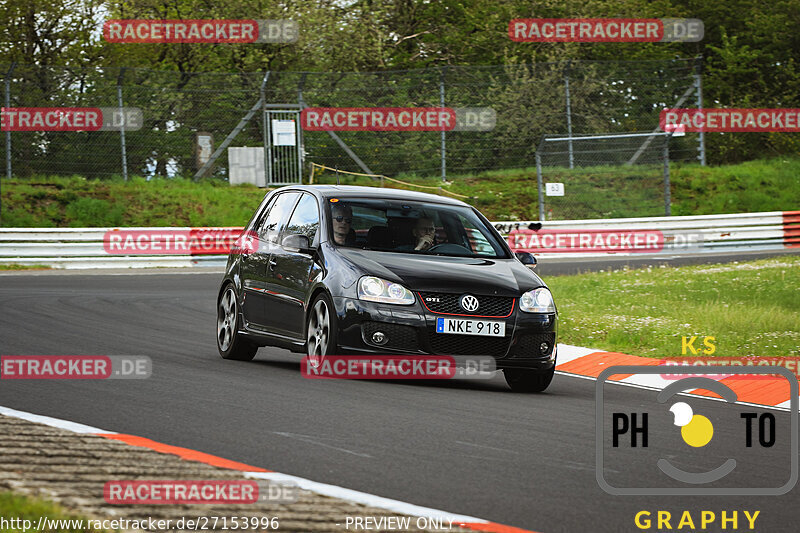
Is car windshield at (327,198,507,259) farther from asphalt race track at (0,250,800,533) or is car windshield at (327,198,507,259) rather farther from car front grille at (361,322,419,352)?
asphalt race track at (0,250,800,533)

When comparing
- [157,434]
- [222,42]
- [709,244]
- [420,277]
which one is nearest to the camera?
[157,434]

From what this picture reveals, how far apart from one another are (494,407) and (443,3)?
38.7 metres

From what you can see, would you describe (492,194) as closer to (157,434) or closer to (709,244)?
(709,244)

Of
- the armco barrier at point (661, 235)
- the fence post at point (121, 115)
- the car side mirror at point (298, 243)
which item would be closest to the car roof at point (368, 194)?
the car side mirror at point (298, 243)

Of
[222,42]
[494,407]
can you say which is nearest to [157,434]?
[494,407]

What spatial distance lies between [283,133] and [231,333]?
68.6ft

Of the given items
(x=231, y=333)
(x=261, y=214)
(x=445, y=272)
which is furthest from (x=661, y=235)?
(x=445, y=272)

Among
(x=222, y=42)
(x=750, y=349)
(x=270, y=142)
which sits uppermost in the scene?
(x=222, y=42)

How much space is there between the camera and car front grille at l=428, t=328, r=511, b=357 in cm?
936

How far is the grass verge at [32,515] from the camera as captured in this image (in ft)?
14.8

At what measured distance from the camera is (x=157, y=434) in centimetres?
711

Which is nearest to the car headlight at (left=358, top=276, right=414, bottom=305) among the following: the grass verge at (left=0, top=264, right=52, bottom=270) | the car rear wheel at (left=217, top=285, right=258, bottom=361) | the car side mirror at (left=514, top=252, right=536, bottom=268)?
the car side mirror at (left=514, top=252, right=536, bottom=268)

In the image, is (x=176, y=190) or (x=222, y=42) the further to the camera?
(x=222, y=42)

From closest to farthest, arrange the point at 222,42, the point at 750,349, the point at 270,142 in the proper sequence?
the point at 750,349
the point at 270,142
the point at 222,42
